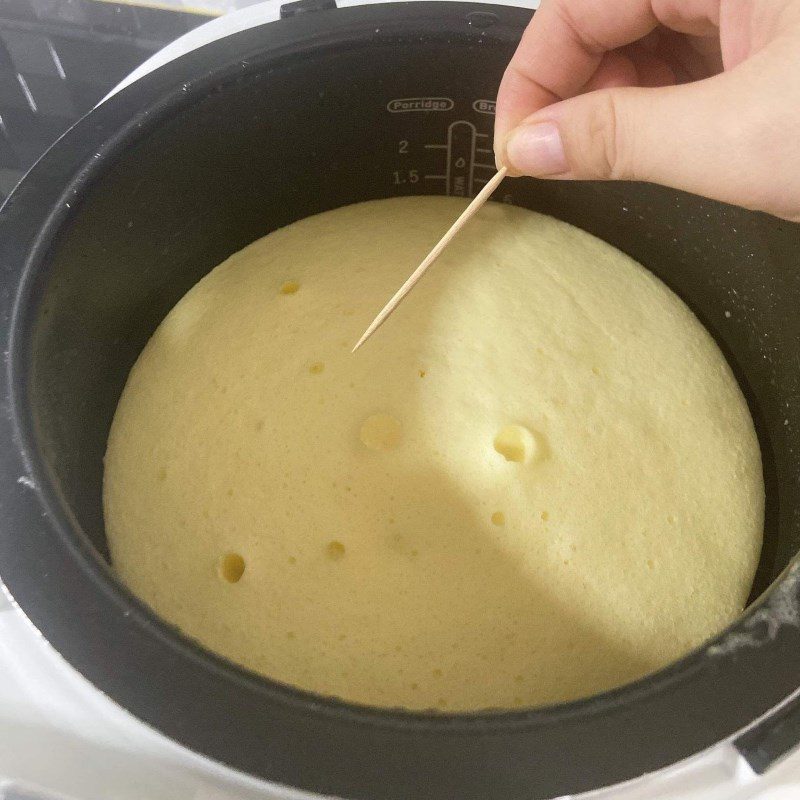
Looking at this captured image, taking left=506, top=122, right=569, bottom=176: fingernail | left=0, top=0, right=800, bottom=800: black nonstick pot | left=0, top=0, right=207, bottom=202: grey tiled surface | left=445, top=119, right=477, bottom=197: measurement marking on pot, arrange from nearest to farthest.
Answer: left=0, top=0, right=800, bottom=800: black nonstick pot → left=506, top=122, right=569, bottom=176: fingernail → left=445, top=119, right=477, bottom=197: measurement marking on pot → left=0, top=0, right=207, bottom=202: grey tiled surface

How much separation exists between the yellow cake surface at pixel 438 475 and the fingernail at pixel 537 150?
0.22 metres

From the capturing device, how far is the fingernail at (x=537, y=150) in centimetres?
74

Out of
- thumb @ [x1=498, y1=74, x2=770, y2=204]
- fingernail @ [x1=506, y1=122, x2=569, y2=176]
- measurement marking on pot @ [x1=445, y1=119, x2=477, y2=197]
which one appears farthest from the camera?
measurement marking on pot @ [x1=445, y1=119, x2=477, y2=197]

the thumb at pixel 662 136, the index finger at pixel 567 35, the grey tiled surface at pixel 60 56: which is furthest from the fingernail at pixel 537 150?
the grey tiled surface at pixel 60 56

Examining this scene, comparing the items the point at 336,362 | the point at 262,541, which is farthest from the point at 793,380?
the point at 262,541

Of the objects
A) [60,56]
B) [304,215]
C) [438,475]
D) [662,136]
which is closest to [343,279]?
[304,215]

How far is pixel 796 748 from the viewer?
1.79ft

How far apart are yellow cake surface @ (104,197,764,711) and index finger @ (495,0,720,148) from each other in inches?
7.4

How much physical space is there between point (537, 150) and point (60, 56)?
2.84 feet

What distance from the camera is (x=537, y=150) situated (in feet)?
2.46

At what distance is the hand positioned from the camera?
0.60m

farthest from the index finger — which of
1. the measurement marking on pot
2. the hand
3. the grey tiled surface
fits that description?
the grey tiled surface

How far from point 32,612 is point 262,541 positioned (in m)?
0.27

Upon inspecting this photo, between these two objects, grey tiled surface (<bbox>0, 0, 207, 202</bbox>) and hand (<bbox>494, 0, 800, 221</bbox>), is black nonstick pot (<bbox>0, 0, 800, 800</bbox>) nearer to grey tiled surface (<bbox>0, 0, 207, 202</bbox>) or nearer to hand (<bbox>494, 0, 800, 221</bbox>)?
hand (<bbox>494, 0, 800, 221</bbox>)
